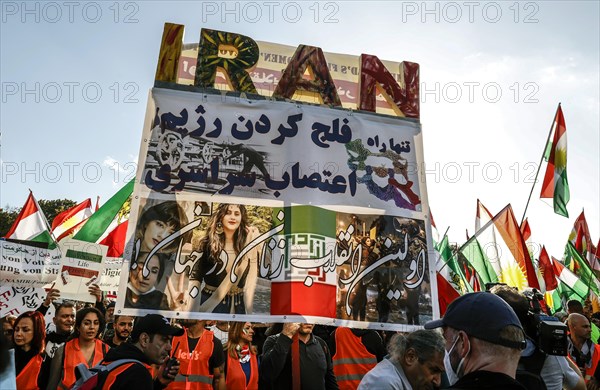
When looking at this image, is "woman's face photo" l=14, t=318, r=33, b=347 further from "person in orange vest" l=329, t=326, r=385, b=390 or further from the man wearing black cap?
"person in orange vest" l=329, t=326, r=385, b=390

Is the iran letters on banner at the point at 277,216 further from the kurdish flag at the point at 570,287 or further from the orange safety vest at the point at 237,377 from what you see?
the kurdish flag at the point at 570,287

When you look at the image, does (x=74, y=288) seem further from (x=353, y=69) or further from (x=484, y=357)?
(x=484, y=357)

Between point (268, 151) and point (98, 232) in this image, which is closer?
point (268, 151)

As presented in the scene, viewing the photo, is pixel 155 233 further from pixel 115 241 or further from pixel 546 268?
pixel 546 268

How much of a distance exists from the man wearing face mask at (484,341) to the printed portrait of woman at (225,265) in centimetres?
199

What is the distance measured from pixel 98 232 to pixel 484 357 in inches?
290

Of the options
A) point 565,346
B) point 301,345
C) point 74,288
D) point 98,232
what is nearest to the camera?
point 565,346

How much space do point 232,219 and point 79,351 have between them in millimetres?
2789

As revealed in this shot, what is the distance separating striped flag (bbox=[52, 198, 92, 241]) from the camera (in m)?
12.8

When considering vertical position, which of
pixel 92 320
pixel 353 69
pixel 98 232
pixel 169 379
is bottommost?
pixel 169 379

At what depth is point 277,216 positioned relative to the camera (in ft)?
13.4

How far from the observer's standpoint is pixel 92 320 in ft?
18.9

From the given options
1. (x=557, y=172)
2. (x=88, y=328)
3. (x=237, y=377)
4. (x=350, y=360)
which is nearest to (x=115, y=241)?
(x=88, y=328)

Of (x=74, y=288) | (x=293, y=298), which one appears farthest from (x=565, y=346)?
(x=74, y=288)
